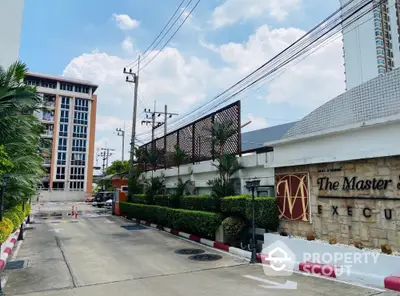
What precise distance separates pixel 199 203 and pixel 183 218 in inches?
43.9

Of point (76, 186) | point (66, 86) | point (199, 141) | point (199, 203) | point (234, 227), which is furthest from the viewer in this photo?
point (66, 86)

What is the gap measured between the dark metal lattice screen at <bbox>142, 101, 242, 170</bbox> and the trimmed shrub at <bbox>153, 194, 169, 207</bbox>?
7.66ft

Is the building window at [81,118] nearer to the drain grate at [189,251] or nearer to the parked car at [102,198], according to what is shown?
the parked car at [102,198]

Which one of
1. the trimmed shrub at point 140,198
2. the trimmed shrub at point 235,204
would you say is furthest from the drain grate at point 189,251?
the trimmed shrub at point 140,198

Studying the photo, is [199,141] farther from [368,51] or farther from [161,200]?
[368,51]

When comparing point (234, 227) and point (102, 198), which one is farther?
point (102, 198)

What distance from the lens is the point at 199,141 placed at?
16250 millimetres

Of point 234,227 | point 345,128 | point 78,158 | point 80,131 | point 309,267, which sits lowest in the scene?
point 309,267

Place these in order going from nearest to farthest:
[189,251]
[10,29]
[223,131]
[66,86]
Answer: [189,251], [223,131], [10,29], [66,86]

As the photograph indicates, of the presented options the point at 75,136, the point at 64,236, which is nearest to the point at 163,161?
the point at 64,236

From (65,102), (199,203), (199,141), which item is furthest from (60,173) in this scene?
(199,203)

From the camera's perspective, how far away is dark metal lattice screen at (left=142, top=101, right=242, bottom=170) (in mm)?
13039

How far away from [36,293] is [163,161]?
15085mm
